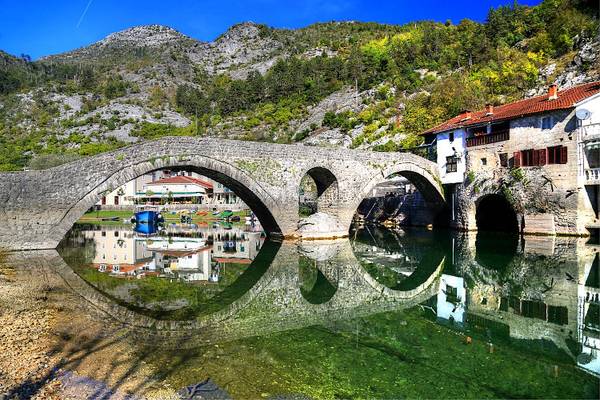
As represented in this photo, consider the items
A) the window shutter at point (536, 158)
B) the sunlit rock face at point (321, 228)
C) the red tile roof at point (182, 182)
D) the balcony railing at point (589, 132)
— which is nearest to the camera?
the balcony railing at point (589, 132)

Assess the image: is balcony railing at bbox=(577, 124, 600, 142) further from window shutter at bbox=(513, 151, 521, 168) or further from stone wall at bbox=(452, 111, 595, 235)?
window shutter at bbox=(513, 151, 521, 168)

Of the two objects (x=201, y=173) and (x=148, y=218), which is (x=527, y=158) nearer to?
(x=201, y=173)

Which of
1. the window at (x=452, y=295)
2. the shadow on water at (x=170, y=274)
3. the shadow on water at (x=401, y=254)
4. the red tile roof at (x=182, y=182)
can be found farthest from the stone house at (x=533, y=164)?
the red tile roof at (x=182, y=182)

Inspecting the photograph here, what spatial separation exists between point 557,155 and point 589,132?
186 cm

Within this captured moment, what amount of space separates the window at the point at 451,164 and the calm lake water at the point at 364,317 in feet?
32.1

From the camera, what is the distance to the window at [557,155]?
2345cm

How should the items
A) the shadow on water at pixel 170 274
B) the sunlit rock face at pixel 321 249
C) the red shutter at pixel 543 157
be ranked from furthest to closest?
the red shutter at pixel 543 157 → the sunlit rock face at pixel 321 249 → the shadow on water at pixel 170 274

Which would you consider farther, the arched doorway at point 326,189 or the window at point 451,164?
the window at point 451,164

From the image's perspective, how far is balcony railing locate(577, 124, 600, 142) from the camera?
22.2m

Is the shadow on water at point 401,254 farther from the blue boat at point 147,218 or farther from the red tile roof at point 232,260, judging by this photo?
the blue boat at point 147,218

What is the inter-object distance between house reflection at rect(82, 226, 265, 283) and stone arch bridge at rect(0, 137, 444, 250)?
252 centimetres

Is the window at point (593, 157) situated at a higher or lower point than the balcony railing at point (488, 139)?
lower

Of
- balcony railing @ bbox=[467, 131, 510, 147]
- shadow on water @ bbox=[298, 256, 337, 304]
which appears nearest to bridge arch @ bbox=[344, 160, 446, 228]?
balcony railing @ bbox=[467, 131, 510, 147]

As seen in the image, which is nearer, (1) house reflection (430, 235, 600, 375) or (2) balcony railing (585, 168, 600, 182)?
(1) house reflection (430, 235, 600, 375)
